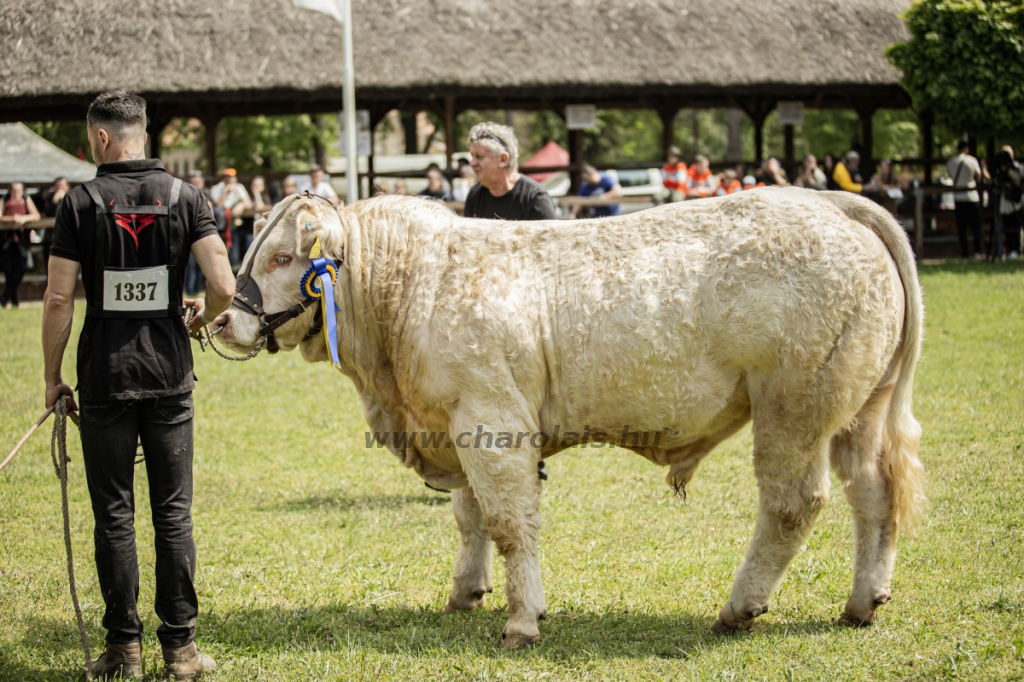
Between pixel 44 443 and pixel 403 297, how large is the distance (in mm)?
5630

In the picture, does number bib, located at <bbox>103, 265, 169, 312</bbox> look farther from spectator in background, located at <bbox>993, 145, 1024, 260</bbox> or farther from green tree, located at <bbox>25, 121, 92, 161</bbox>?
green tree, located at <bbox>25, 121, 92, 161</bbox>

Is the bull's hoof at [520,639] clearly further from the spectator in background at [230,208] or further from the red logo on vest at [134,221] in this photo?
the spectator in background at [230,208]

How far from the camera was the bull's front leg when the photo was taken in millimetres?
4242

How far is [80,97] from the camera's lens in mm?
19312

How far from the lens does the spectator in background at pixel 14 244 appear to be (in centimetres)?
1766

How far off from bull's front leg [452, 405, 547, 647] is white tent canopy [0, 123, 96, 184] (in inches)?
863

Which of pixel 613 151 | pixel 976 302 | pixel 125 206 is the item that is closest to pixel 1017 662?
pixel 125 206

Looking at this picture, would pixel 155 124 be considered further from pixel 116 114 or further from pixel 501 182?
pixel 116 114

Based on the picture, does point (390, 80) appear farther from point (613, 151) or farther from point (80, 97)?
point (613, 151)

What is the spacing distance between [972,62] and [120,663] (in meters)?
18.3

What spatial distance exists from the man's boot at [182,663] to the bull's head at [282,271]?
51.6 inches

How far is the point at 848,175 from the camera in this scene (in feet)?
56.3

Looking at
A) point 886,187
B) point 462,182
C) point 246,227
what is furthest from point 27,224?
point 886,187

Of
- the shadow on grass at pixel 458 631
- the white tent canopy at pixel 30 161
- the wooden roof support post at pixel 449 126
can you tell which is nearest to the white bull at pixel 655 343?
the shadow on grass at pixel 458 631
